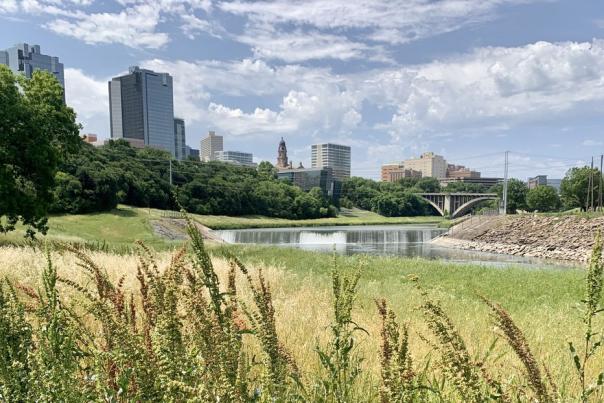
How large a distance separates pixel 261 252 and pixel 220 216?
7568 centimetres

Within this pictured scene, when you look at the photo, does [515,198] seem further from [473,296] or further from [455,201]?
[473,296]

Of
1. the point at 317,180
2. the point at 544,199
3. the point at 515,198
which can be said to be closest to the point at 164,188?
the point at 317,180

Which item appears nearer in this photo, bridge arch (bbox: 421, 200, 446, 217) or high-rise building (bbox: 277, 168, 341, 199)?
bridge arch (bbox: 421, 200, 446, 217)

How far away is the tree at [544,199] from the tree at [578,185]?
9951mm

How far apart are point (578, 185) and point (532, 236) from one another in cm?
4417

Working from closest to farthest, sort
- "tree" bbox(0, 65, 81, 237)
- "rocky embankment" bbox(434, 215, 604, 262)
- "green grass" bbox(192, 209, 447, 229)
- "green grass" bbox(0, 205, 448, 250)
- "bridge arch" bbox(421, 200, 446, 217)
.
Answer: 1. "tree" bbox(0, 65, 81, 237)
2. "green grass" bbox(0, 205, 448, 250)
3. "rocky embankment" bbox(434, 215, 604, 262)
4. "green grass" bbox(192, 209, 447, 229)
5. "bridge arch" bbox(421, 200, 446, 217)

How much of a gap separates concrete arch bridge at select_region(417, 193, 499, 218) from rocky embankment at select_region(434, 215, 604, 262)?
68.5m

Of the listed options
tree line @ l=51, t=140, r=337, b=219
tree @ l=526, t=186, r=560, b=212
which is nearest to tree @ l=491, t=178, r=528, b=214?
tree @ l=526, t=186, r=560, b=212

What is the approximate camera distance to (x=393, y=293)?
464 inches

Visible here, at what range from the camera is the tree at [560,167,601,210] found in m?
86.4

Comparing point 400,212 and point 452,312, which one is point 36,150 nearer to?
point 452,312

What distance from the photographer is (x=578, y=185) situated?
86938 mm

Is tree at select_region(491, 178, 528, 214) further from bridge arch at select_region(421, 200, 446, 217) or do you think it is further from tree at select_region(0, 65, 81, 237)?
tree at select_region(0, 65, 81, 237)

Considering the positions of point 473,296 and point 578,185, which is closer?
point 473,296
